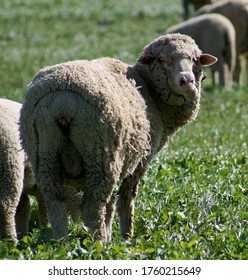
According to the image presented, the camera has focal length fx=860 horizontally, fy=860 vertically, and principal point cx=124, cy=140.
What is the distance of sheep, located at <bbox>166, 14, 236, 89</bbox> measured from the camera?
20922 mm

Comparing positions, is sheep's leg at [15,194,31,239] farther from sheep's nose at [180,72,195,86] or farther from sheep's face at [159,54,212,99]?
sheep's nose at [180,72,195,86]

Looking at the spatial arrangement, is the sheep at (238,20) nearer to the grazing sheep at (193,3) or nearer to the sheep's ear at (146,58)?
the grazing sheep at (193,3)

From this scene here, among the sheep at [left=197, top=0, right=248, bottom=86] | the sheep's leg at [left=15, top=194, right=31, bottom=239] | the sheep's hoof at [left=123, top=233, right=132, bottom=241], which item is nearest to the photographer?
the sheep's hoof at [left=123, top=233, right=132, bottom=241]

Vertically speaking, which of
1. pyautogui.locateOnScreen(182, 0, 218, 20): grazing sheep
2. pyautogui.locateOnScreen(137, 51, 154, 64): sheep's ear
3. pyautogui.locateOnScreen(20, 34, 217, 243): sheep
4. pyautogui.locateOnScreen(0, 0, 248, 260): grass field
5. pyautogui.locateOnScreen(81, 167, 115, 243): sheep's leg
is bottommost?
pyautogui.locateOnScreen(0, 0, 248, 260): grass field

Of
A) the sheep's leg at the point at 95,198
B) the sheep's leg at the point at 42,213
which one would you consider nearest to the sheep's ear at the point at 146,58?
the sheep's leg at the point at 95,198

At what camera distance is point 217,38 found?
20891 mm

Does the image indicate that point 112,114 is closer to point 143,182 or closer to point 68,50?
point 143,182

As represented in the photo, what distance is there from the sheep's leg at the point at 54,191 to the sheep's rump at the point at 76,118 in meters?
0.10

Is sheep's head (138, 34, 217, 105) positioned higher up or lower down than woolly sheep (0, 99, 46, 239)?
higher up

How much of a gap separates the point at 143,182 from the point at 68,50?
15.5 metres

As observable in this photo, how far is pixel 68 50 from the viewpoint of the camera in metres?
25.0

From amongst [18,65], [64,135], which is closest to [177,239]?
[64,135]

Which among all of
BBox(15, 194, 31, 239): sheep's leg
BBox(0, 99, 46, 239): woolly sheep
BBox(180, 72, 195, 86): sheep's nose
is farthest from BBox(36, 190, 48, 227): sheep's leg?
BBox(180, 72, 195, 86): sheep's nose

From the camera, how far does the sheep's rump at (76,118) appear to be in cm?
684
